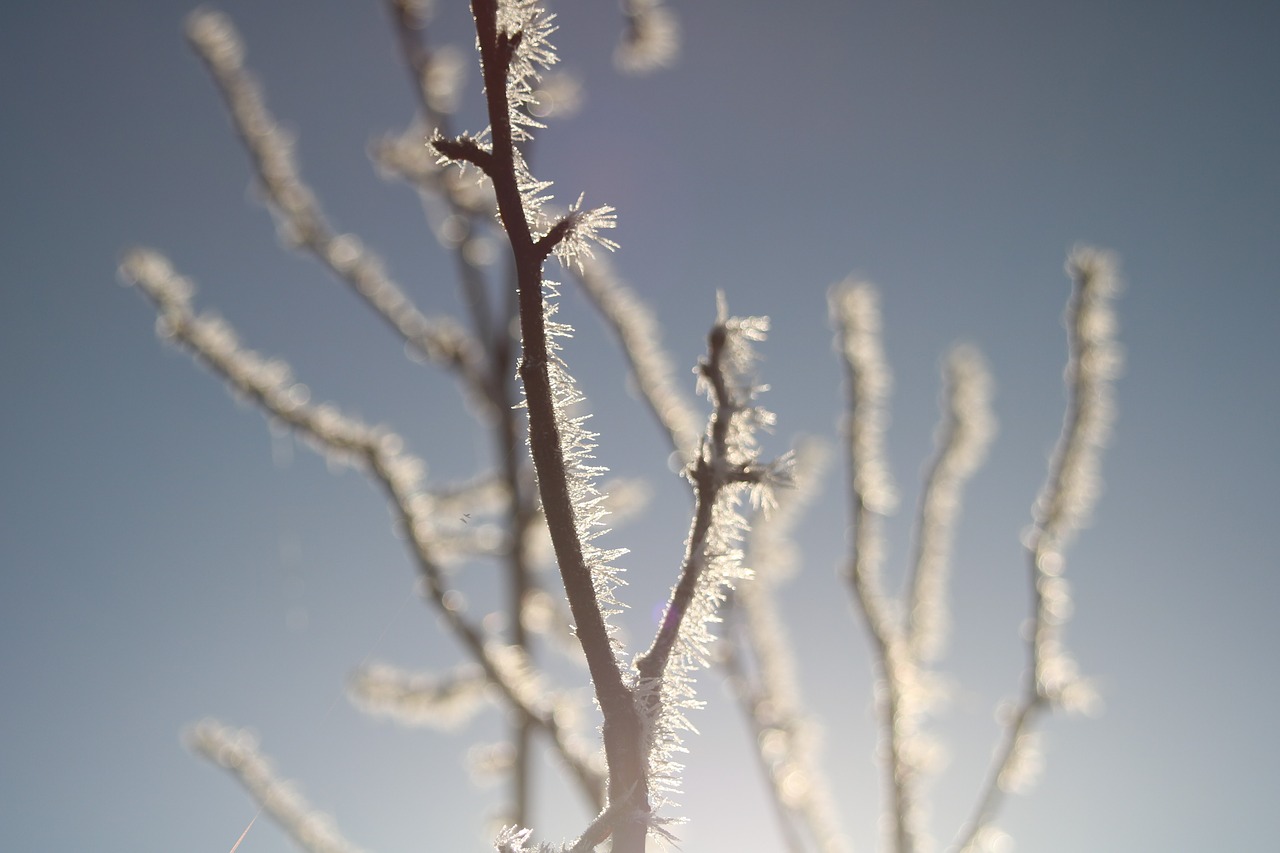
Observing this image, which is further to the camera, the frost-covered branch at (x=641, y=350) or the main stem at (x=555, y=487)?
the frost-covered branch at (x=641, y=350)

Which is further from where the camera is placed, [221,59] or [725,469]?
[221,59]

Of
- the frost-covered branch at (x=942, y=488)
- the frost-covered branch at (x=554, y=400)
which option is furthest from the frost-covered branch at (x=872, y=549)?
the frost-covered branch at (x=554, y=400)

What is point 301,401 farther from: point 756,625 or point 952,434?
point 952,434

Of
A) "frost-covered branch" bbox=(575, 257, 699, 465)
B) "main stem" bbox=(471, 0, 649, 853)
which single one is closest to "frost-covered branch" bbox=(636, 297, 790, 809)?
"main stem" bbox=(471, 0, 649, 853)

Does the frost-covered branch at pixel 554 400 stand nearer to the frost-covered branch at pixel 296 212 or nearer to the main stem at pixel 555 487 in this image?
the main stem at pixel 555 487

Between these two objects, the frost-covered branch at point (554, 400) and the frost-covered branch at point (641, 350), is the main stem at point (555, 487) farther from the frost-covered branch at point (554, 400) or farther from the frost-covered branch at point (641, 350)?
the frost-covered branch at point (641, 350)

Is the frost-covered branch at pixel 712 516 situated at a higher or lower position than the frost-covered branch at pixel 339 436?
lower

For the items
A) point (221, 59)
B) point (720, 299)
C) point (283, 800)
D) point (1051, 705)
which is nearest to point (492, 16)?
point (720, 299)

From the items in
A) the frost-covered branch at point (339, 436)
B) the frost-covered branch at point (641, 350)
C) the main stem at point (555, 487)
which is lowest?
the main stem at point (555, 487)
